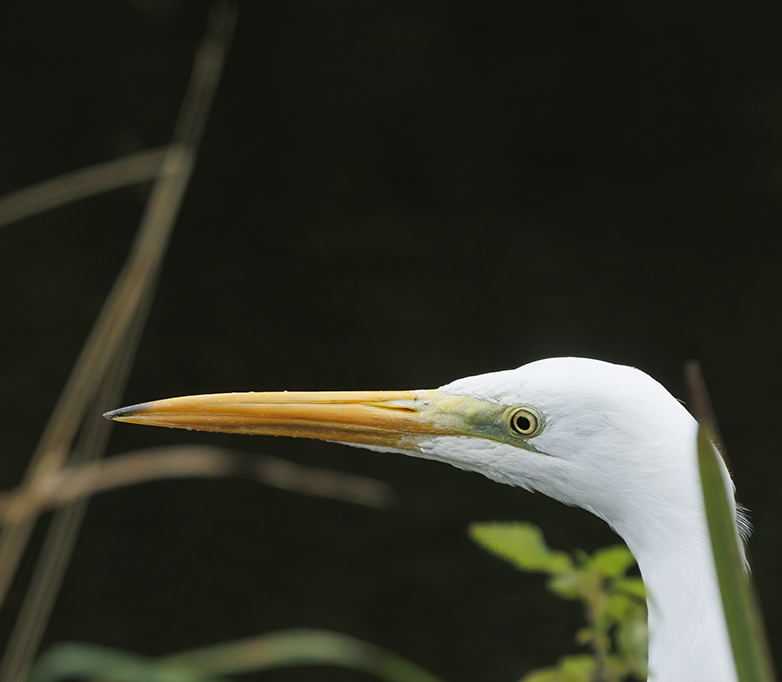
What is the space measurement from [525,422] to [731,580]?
69 cm

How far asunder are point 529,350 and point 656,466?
2.49m

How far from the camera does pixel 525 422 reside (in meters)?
1.05

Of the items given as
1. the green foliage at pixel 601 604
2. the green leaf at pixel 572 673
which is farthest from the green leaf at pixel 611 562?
the green leaf at pixel 572 673

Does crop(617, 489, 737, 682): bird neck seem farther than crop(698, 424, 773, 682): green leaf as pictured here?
Yes

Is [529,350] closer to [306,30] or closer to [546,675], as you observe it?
[306,30]

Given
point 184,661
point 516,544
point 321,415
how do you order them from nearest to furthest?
Result: point 516,544, point 321,415, point 184,661

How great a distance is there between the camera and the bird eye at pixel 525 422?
1041 mm

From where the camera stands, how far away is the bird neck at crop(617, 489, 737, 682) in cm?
95

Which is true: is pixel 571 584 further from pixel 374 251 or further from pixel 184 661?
pixel 374 251

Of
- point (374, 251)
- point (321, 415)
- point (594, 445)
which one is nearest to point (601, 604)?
point (594, 445)

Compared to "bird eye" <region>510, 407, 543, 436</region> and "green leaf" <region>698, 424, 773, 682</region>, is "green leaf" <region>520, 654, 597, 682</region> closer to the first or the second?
"bird eye" <region>510, 407, 543, 436</region>

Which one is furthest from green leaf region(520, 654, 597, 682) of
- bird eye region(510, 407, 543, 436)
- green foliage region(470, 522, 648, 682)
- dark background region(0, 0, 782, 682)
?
dark background region(0, 0, 782, 682)

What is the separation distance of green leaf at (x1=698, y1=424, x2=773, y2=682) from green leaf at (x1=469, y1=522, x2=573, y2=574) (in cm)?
44

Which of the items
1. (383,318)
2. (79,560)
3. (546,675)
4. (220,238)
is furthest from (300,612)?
(546,675)
